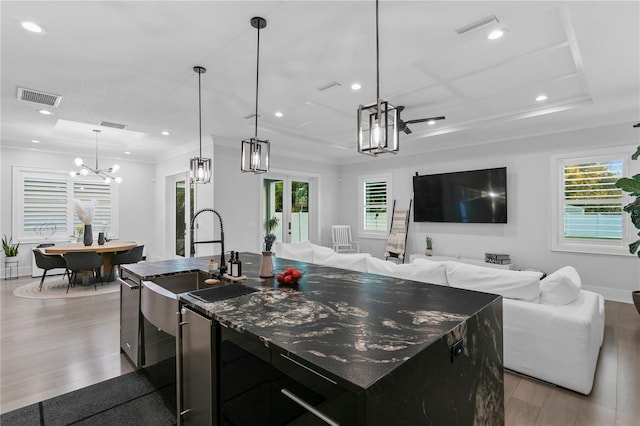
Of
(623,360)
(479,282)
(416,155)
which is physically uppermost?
(416,155)

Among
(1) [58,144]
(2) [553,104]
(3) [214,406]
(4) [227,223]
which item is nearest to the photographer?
(3) [214,406]

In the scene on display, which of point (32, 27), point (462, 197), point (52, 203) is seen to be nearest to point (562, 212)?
point (462, 197)

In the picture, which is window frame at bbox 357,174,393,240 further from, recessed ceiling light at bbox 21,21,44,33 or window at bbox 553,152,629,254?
recessed ceiling light at bbox 21,21,44,33

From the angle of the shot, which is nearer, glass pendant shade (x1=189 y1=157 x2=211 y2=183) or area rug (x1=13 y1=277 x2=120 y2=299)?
glass pendant shade (x1=189 y1=157 x2=211 y2=183)

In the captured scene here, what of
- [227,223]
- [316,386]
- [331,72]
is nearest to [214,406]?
[316,386]

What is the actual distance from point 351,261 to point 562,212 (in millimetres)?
3968

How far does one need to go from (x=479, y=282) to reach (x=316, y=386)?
7.35 ft

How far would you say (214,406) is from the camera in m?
1.59

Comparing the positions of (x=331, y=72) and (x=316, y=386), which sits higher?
(x=331, y=72)

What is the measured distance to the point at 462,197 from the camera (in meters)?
6.23

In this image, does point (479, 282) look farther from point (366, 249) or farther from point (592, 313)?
point (366, 249)

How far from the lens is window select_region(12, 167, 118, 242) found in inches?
258

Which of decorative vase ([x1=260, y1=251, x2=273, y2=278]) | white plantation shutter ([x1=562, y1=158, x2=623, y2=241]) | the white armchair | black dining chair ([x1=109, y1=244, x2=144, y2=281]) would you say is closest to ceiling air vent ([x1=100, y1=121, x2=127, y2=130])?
black dining chair ([x1=109, y1=244, x2=144, y2=281])

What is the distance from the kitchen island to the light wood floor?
763mm
